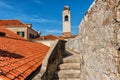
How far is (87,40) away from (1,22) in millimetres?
40067

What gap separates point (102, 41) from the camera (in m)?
3.65

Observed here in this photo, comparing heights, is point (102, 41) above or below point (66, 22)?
below

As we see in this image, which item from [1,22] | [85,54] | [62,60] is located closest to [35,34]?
[1,22]

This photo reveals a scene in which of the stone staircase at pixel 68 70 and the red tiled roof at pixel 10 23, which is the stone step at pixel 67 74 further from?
the red tiled roof at pixel 10 23

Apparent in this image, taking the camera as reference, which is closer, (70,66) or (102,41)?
(102,41)

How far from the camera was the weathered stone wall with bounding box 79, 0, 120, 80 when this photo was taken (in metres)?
3.13

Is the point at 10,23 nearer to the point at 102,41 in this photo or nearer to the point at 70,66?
the point at 70,66

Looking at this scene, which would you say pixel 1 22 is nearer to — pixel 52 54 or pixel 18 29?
pixel 18 29

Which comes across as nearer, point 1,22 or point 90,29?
point 90,29

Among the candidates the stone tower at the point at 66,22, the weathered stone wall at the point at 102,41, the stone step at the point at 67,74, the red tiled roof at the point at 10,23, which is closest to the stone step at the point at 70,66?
the stone step at the point at 67,74

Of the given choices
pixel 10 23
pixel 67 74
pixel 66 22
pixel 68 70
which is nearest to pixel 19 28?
pixel 10 23

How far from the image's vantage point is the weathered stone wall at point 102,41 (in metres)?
3.13

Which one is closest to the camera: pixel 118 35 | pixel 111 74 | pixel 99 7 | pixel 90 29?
pixel 118 35

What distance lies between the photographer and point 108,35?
11.0 feet
